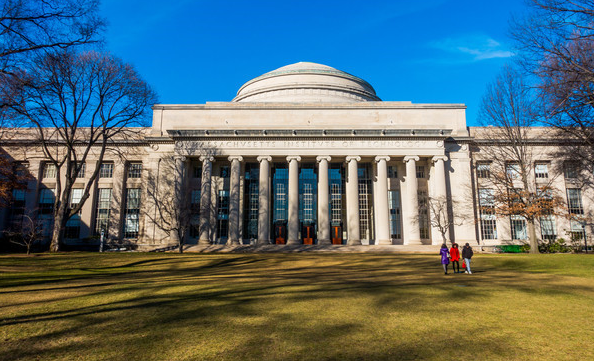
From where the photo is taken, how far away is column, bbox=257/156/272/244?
132ft

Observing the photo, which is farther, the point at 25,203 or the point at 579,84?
the point at 25,203

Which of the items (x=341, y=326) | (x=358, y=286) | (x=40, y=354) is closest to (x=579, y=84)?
(x=358, y=286)

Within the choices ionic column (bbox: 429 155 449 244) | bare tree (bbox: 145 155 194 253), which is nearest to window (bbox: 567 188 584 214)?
ionic column (bbox: 429 155 449 244)

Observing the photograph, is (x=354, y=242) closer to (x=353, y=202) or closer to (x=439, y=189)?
Result: (x=353, y=202)

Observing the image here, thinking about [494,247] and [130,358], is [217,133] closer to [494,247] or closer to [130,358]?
[494,247]

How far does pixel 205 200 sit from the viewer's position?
40.5 metres

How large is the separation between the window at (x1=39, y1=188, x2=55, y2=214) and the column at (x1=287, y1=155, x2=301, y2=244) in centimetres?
3056

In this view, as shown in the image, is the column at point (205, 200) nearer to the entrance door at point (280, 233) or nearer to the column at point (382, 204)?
the entrance door at point (280, 233)

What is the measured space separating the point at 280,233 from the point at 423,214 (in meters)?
17.0

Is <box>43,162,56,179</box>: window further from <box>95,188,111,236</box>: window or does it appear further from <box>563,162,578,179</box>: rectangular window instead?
<box>563,162,578,179</box>: rectangular window

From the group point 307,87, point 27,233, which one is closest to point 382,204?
point 307,87

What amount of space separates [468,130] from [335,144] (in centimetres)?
1828

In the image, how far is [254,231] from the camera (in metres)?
43.7

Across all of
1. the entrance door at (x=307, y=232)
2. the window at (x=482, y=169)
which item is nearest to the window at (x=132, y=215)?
the entrance door at (x=307, y=232)
